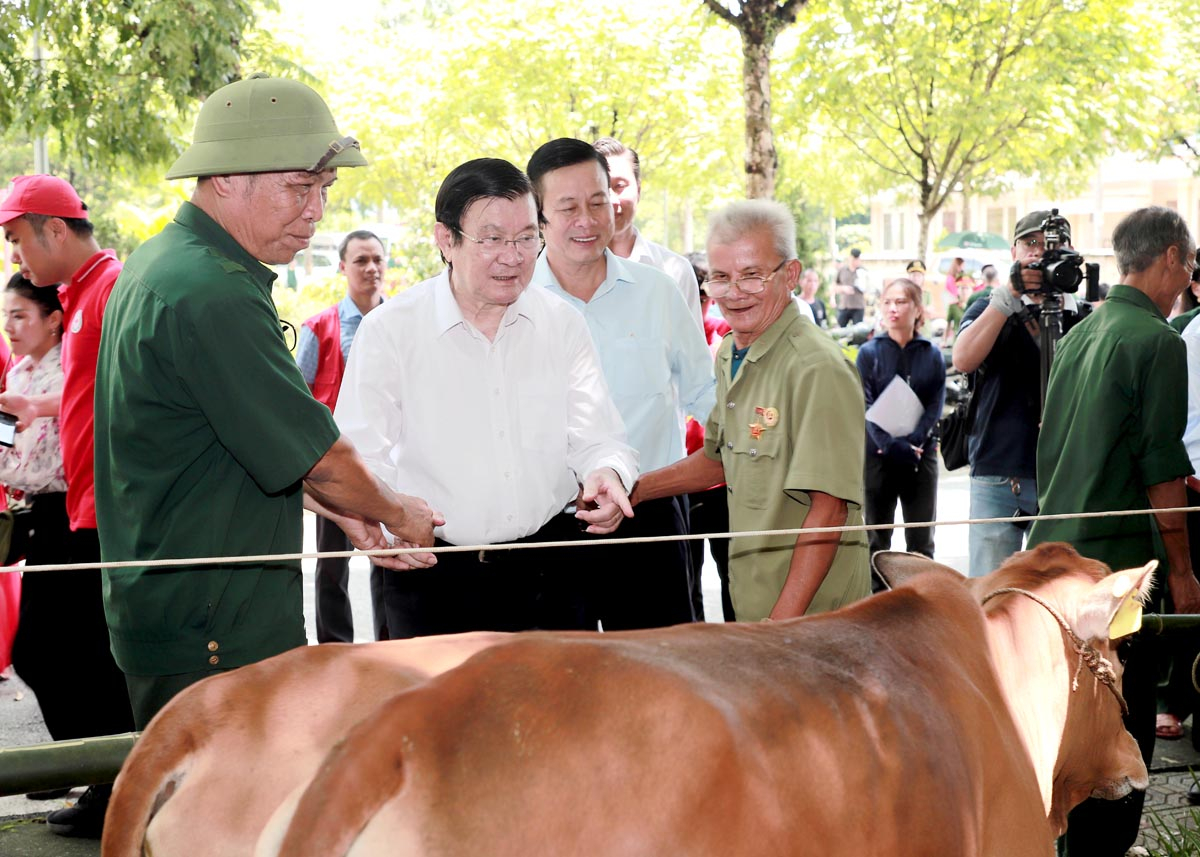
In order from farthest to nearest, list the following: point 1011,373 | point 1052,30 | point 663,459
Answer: point 1052,30 → point 1011,373 → point 663,459

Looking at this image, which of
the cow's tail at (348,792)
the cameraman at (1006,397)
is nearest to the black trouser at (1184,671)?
the cameraman at (1006,397)

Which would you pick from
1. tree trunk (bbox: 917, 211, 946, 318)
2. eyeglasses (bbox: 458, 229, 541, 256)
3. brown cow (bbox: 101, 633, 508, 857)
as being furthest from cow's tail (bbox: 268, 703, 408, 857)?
tree trunk (bbox: 917, 211, 946, 318)

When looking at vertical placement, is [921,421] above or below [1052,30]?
below

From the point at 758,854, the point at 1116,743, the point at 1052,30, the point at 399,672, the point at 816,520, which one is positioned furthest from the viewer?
the point at 1052,30

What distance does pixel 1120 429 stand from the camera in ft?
15.5

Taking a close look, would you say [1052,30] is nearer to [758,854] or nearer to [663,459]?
[663,459]

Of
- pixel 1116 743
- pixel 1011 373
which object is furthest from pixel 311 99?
pixel 1011 373

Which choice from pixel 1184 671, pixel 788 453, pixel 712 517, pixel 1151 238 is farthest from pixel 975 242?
pixel 788 453

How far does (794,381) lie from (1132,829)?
1712 millimetres

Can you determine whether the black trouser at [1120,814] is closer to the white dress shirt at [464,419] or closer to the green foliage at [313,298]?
the white dress shirt at [464,419]

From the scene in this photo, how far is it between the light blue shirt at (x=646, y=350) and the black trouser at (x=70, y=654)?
2203mm

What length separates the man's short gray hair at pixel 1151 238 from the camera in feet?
16.1

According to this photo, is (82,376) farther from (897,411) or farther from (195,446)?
(897,411)

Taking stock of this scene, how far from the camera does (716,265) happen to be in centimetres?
409
